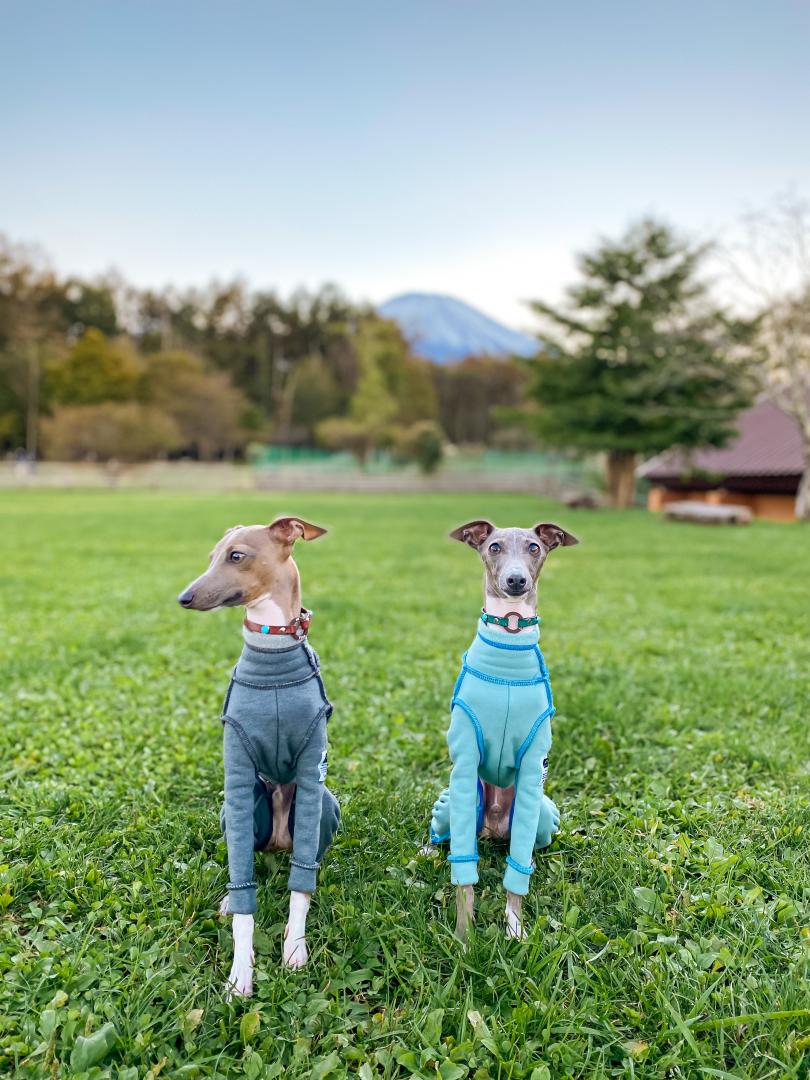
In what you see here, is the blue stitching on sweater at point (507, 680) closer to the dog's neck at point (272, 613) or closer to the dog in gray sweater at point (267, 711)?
the dog in gray sweater at point (267, 711)

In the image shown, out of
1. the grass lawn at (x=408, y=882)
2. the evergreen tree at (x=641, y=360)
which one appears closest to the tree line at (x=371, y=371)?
the evergreen tree at (x=641, y=360)

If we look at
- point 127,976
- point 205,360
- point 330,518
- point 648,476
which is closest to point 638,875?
point 127,976

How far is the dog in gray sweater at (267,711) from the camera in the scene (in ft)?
6.95

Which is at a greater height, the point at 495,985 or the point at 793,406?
the point at 793,406

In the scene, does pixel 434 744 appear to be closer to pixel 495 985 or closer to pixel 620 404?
pixel 495 985

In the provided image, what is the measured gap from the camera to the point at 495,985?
2.03 m

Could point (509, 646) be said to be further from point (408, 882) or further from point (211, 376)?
point (211, 376)

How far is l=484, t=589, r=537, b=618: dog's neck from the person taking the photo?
224 centimetres

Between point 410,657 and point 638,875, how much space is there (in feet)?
10.5

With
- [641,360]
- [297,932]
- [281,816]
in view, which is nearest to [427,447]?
[641,360]

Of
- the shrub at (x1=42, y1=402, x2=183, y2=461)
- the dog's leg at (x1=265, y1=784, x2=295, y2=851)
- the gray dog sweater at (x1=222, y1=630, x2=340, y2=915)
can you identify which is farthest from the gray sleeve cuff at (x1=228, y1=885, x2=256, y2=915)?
the shrub at (x1=42, y1=402, x2=183, y2=461)

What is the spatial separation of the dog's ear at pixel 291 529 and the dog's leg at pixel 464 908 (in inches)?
48.5

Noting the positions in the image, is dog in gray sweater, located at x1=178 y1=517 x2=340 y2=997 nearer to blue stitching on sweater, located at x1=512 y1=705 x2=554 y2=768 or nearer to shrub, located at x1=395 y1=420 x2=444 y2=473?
blue stitching on sweater, located at x1=512 y1=705 x2=554 y2=768

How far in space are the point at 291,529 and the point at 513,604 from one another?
77 cm
